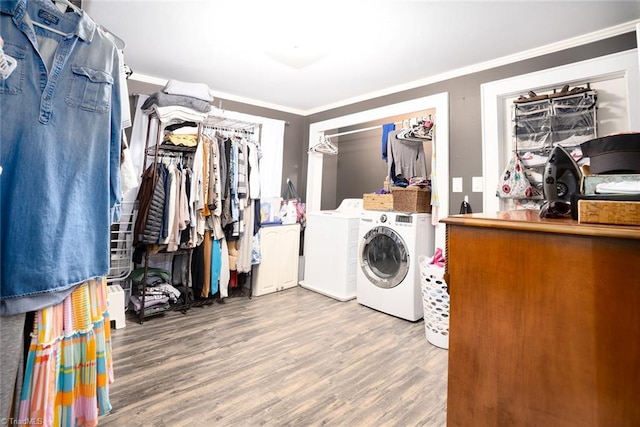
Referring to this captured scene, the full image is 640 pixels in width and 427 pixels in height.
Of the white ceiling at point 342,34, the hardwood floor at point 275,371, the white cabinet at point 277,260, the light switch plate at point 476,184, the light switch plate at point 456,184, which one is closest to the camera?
the hardwood floor at point 275,371

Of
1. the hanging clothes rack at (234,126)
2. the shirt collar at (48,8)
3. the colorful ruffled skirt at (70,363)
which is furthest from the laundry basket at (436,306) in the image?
the shirt collar at (48,8)

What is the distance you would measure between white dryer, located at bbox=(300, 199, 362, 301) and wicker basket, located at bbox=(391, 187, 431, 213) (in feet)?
1.64

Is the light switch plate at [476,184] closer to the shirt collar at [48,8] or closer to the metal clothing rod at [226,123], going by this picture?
the metal clothing rod at [226,123]

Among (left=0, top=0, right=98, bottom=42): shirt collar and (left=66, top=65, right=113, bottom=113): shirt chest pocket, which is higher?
(left=0, top=0, right=98, bottom=42): shirt collar

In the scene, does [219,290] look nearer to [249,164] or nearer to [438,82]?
[249,164]

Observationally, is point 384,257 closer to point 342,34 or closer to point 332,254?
point 332,254

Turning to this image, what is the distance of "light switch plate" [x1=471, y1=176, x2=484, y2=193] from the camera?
95.0 inches

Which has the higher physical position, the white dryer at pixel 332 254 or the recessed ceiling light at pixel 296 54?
the recessed ceiling light at pixel 296 54

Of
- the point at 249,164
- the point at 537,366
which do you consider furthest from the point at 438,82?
the point at 537,366

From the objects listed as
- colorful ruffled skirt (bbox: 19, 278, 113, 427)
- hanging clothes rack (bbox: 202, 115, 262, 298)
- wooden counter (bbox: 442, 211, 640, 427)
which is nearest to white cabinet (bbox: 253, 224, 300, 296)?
hanging clothes rack (bbox: 202, 115, 262, 298)

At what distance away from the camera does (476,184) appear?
2.44m

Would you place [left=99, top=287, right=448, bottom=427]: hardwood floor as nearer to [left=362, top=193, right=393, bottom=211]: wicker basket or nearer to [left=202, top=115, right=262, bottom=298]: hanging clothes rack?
[left=202, top=115, right=262, bottom=298]: hanging clothes rack

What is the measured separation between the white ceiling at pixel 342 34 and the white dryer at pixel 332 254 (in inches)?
57.4

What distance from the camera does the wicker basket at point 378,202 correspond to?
2.86 m
